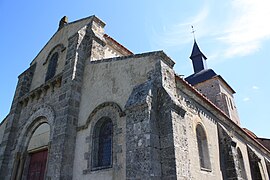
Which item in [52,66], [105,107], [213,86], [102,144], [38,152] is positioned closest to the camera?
[102,144]

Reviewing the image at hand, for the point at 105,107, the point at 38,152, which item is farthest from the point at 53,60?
the point at 105,107

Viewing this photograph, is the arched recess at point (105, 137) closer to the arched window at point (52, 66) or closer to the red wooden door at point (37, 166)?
the red wooden door at point (37, 166)

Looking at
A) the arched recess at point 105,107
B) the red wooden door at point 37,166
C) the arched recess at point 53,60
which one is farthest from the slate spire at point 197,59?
the red wooden door at point 37,166

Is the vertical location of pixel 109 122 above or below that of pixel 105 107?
below

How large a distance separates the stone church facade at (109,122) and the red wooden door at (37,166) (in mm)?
38

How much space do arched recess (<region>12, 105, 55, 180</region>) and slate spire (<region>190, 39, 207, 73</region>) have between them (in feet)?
62.9

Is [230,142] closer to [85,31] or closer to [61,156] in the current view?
[61,156]

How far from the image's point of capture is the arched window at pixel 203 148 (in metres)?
8.45

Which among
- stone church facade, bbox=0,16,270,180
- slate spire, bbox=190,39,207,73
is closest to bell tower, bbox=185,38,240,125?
slate spire, bbox=190,39,207,73

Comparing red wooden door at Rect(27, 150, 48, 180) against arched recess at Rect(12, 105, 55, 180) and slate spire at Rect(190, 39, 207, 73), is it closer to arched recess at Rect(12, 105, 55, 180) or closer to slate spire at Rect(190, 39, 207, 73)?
arched recess at Rect(12, 105, 55, 180)

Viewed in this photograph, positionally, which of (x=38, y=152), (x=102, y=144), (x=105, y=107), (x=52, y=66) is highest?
(x=52, y=66)

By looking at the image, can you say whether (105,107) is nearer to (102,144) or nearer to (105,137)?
(105,137)

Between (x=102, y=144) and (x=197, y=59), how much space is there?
20.7 meters

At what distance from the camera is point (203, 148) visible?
8797 millimetres
